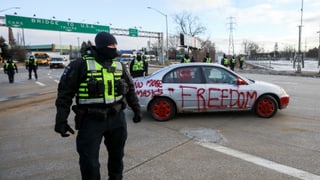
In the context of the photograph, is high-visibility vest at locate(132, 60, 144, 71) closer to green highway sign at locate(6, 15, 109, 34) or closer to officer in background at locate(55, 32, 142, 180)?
officer in background at locate(55, 32, 142, 180)

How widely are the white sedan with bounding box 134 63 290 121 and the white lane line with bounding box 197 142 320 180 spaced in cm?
212

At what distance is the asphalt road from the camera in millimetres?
4230

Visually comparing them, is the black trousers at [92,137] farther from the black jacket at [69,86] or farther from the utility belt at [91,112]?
the black jacket at [69,86]

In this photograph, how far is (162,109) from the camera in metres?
7.44

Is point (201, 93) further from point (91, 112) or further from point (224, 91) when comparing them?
point (91, 112)

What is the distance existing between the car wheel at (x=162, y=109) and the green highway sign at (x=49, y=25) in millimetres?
33027

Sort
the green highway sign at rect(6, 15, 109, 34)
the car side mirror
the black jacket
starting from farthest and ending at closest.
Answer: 1. the green highway sign at rect(6, 15, 109, 34)
2. the car side mirror
3. the black jacket

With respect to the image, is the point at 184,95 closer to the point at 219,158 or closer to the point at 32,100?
the point at 219,158

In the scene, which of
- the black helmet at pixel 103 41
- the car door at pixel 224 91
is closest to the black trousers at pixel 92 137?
the black helmet at pixel 103 41

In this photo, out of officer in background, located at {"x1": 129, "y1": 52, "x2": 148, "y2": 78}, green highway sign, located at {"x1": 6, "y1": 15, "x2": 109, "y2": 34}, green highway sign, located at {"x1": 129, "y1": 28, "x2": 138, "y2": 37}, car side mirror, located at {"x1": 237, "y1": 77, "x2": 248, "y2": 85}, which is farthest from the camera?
green highway sign, located at {"x1": 129, "y1": 28, "x2": 138, "y2": 37}

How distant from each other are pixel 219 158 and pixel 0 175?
126 inches

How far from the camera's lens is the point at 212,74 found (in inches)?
297

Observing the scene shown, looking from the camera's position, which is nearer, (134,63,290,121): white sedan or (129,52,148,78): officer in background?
(134,63,290,121): white sedan

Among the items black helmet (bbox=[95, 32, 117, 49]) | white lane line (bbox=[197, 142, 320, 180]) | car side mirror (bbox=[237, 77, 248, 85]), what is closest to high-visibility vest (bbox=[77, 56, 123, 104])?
black helmet (bbox=[95, 32, 117, 49])
